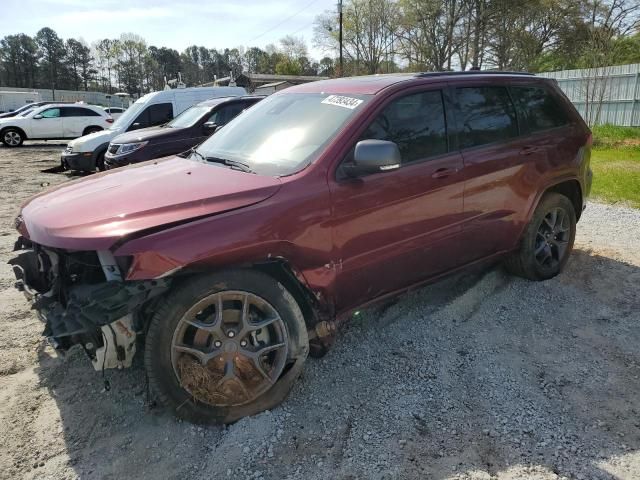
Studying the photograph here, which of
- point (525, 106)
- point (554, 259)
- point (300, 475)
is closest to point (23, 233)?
point (300, 475)

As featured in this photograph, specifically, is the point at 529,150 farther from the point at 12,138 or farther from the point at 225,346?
the point at 12,138

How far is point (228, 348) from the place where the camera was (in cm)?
268

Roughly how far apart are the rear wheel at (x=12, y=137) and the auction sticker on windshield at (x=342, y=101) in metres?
21.2

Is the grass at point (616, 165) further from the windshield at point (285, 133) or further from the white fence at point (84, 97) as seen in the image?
the white fence at point (84, 97)

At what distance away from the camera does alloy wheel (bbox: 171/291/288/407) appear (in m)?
2.61

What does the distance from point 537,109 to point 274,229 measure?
290 cm

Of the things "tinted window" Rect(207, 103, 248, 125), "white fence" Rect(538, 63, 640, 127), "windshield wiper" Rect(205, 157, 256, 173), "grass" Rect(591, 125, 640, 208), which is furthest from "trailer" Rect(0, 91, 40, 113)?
"windshield wiper" Rect(205, 157, 256, 173)

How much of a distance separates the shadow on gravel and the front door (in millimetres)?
510

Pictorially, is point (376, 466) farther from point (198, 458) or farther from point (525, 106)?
point (525, 106)

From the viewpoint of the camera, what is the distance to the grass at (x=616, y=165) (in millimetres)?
8047

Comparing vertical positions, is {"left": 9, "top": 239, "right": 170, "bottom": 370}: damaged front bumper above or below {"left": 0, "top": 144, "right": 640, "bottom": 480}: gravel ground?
above

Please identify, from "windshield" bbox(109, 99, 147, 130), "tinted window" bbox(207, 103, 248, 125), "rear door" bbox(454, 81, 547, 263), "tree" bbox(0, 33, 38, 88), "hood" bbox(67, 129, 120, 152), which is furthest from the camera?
"tree" bbox(0, 33, 38, 88)

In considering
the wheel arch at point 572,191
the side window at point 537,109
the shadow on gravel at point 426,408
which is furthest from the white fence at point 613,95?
the shadow on gravel at point 426,408

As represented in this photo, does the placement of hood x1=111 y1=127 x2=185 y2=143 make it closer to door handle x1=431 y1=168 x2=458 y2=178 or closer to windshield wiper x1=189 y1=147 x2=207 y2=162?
windshield wiper x1=189 y1=147 x2=207 y2=162
